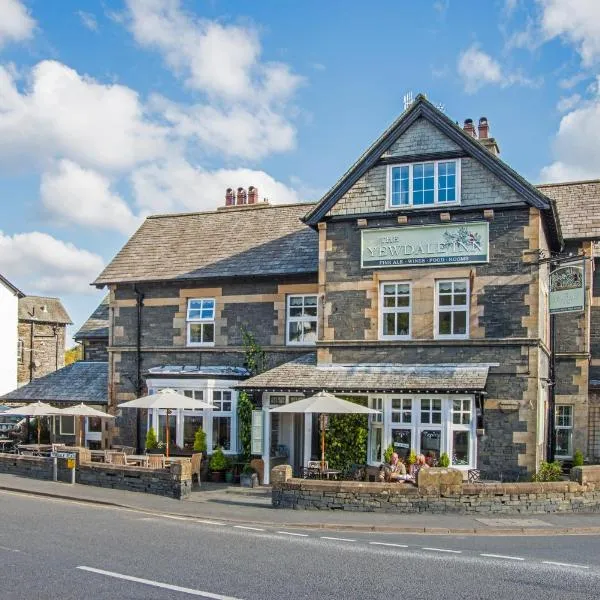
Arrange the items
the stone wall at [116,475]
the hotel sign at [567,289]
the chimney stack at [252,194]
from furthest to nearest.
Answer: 1. the chimney stack at [252,194]
2. the hotel sign at [567,289]
3. the stone wall at [116,475]

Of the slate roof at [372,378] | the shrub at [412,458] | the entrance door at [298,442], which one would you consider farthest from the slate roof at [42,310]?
the shrub at [412,458]

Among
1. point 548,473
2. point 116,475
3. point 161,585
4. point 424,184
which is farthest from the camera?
point 424,184

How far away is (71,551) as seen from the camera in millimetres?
12250

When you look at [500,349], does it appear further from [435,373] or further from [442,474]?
[442,474]

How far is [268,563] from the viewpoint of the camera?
458 inches

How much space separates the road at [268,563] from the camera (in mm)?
9953

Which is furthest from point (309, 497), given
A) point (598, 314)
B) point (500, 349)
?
point (598, 314)

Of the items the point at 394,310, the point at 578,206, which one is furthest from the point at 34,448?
the point at 578,206

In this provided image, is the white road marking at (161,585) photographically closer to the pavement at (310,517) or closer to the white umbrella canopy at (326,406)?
the pavement at (310,517)

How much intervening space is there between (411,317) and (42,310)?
132 ft

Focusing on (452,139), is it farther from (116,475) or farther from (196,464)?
(116,475)

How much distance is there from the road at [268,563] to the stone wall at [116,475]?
3.42 metres

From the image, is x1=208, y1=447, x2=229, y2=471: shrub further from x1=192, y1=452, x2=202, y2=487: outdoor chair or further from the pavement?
the pavement

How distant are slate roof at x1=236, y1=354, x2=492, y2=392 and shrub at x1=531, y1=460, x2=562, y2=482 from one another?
8.68ft
